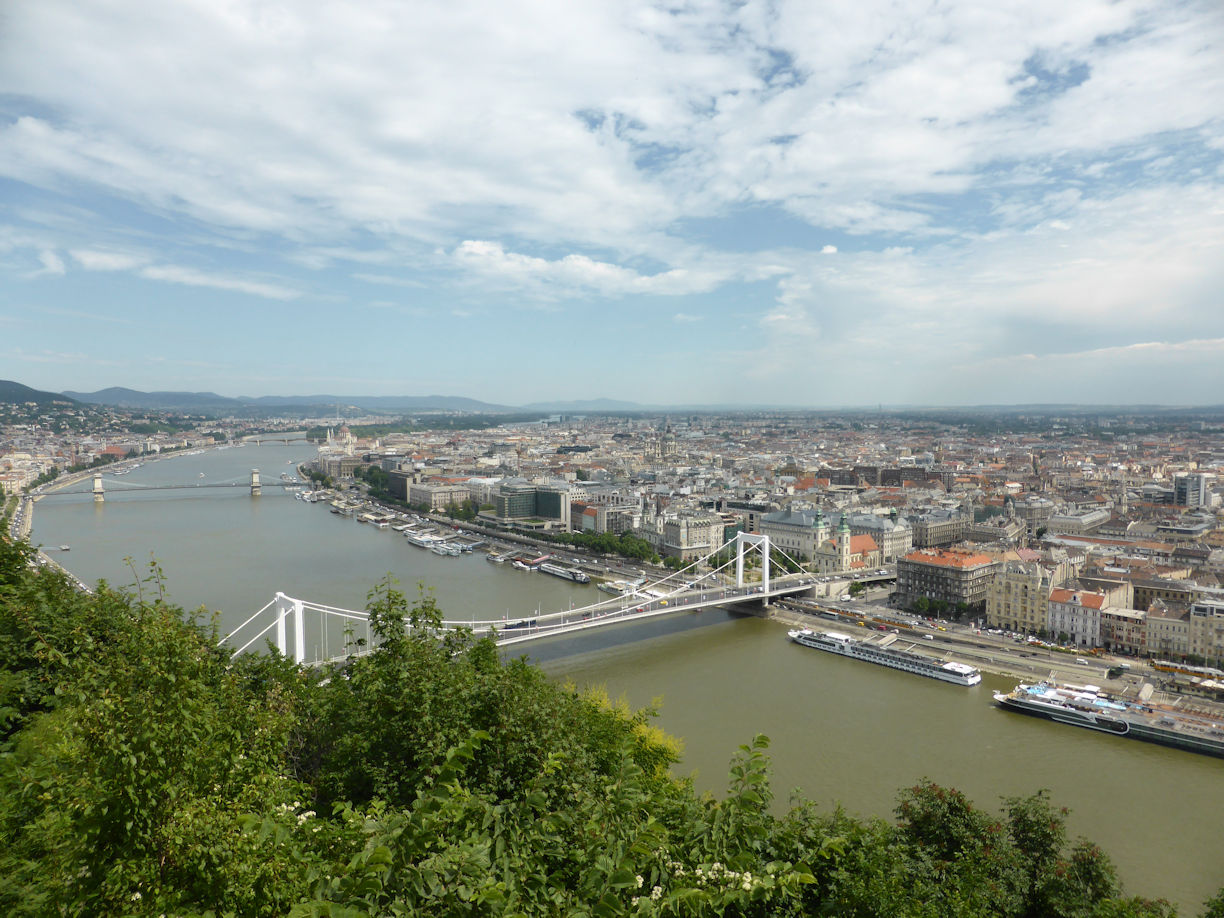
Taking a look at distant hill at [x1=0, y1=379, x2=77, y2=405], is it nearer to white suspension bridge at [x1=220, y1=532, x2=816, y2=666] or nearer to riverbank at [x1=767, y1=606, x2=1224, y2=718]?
white suspension bridge at [x1=220, y1=532, x2=816, y2=666]

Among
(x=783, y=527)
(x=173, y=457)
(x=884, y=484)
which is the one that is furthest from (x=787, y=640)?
(x=173, y=457)

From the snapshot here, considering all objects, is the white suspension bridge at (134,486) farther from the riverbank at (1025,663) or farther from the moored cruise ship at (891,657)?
the riverbank at (1025,663)

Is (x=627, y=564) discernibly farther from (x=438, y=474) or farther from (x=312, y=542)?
(x=438, y=474)

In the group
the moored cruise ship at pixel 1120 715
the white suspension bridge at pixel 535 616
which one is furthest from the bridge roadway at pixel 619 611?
the moored cruise ship at pixel 1120 715

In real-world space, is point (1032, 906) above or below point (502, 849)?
below

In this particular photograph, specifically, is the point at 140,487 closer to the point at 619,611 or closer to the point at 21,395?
the point at 619,611

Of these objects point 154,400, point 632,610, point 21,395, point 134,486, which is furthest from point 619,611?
point 154,400
